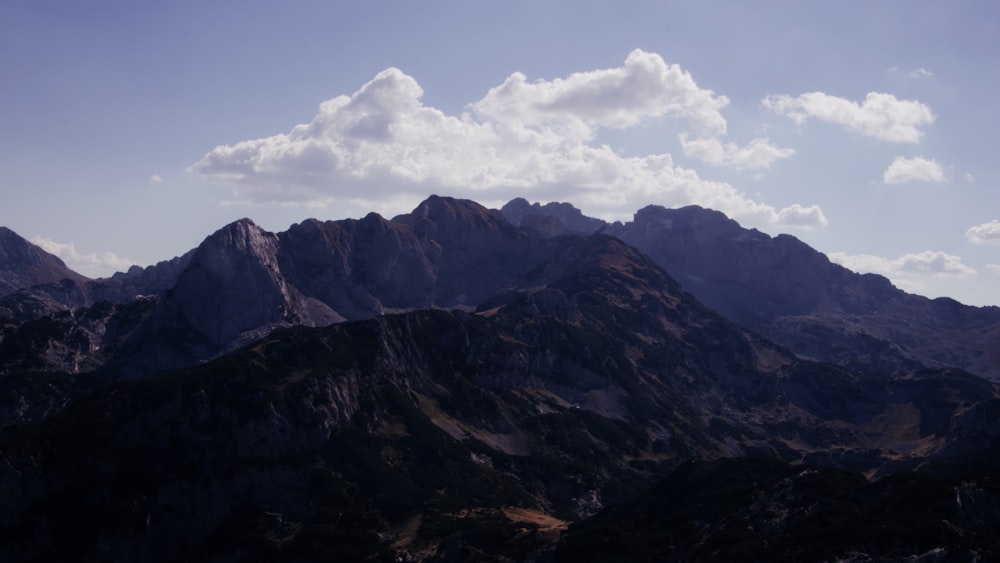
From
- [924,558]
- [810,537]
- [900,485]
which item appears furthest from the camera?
[900,485]

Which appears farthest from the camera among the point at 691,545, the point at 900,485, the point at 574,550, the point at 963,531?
the point at 574,550

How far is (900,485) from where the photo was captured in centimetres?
16212

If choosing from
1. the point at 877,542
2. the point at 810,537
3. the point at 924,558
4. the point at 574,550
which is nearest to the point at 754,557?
the point at 810,537

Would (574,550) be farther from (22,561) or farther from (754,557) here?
(22,561)

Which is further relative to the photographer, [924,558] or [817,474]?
→ [817,474]

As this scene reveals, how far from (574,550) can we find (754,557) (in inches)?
2011

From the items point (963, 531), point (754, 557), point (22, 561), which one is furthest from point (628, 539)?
point (22, 561)

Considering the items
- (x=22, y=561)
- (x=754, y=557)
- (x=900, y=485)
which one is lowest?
(x=22, y=561)

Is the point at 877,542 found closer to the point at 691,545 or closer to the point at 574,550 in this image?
the point at 691,545

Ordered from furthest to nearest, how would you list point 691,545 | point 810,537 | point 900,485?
point 691,545 < point 900,485 < point 810,537

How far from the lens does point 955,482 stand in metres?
154

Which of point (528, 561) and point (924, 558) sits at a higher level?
point (924, 558)

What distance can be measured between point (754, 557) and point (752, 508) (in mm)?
29079

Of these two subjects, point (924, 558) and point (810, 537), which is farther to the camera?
point (810, 537)
